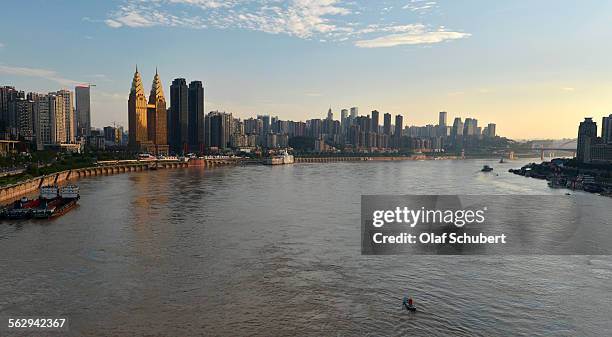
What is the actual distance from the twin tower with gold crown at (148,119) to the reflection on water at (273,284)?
10807 cm

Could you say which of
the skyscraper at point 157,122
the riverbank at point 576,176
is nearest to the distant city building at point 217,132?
the skyscraper at point 157,122

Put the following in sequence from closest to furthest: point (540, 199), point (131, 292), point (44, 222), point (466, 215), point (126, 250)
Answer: point (131, 292)
point (126, 250)
point (44, 222)
point (466, 215)
point (540, 199)

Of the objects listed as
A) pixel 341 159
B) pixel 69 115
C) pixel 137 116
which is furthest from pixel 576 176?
pixel 69 115

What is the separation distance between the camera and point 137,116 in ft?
419

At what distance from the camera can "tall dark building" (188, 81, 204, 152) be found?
465 feet

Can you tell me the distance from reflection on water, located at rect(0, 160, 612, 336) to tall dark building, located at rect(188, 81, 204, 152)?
120 metres

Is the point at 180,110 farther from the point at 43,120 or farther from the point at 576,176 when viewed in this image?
the point at 576,176

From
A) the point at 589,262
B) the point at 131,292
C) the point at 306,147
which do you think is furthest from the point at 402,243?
the point at 306,147

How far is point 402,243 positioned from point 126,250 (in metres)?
11.5

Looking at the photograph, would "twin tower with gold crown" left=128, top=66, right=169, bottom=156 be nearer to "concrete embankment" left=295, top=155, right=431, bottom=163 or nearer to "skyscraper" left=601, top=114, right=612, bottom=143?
"concrete embankment" left=295, top=155, right=431, bottom=163

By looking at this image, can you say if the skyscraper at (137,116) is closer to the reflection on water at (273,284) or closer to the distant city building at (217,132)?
the distant city building at (217,132)

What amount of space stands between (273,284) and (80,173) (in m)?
57.8

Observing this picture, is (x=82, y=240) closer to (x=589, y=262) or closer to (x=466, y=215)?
(x=589, y=262)

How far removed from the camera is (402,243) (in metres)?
20.3
